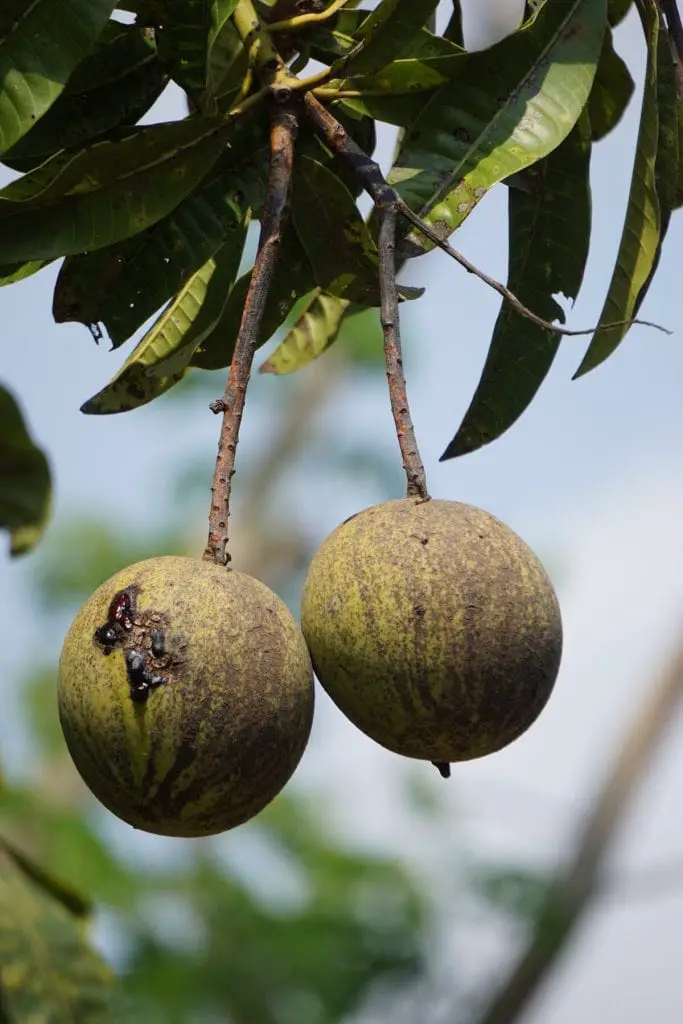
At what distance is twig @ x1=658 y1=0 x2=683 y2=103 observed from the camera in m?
1.87

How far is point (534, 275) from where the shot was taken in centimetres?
208

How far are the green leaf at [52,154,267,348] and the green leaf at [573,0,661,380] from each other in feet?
1.75

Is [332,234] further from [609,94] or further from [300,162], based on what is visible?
[609,94]

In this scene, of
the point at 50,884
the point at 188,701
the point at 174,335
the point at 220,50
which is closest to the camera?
the point at 188,701

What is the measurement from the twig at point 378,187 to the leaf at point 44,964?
1.78 metres

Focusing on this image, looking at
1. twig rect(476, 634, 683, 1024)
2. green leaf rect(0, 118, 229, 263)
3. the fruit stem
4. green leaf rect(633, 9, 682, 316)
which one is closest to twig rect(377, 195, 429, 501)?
the fruit stem

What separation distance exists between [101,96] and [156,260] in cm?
25

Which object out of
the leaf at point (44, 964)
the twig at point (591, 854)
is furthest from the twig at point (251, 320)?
the twig at point (591, 854)

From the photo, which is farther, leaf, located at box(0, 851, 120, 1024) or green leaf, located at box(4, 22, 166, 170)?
leaf, located at box(0, 851, 120, 1024)

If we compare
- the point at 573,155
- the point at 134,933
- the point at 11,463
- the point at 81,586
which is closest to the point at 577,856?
the point at 134,933

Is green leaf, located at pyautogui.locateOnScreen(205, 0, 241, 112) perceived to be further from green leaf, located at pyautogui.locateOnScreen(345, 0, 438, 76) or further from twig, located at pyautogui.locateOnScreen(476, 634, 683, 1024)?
twig, located at pyautogui.locateOnScreen(476, 634, 683, 1024)

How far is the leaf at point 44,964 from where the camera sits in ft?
8.89

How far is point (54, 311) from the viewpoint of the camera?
1.96 meters

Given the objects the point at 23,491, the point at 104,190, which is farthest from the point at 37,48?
the point at 23,491
